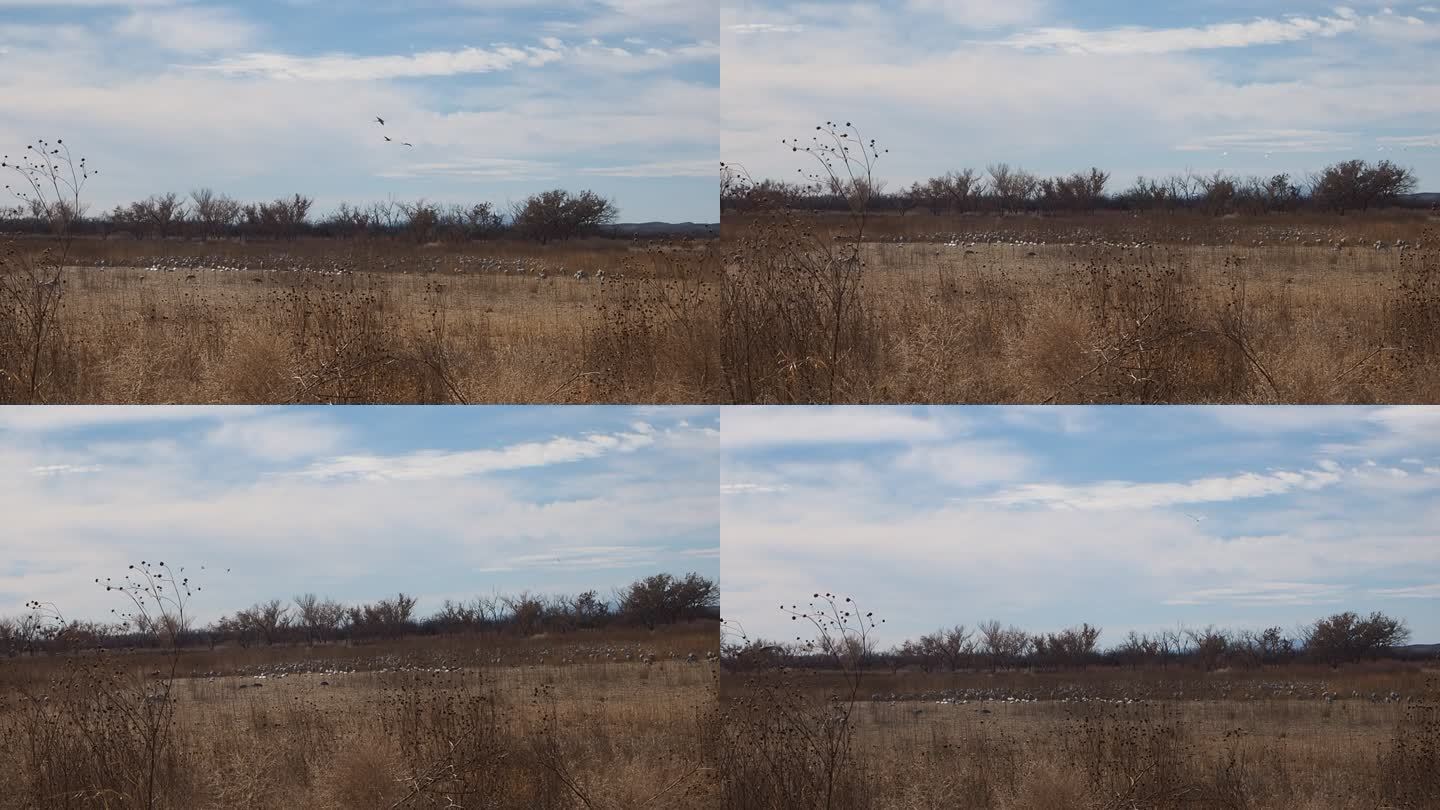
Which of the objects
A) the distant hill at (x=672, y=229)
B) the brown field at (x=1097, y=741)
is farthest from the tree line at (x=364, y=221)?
the brown field at (x=1097, y=741)

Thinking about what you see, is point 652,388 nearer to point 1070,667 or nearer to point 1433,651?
point 1070,667

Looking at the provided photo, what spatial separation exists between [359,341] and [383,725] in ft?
11.2

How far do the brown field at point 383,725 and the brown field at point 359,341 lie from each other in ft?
7.28

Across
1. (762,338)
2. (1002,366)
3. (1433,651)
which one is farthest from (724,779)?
(1433,651)

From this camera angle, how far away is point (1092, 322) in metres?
9.49

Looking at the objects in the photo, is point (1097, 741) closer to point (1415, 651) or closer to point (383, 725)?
point (1415, 651)

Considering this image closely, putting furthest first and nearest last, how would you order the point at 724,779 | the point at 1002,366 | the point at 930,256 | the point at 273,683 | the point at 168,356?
1. the point at 930,256
2. the point at 168,356
3. the point at 1002,366
4. the point at 273,683
5. the point at 724,779

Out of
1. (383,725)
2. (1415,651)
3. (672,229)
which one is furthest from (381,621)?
(1415,651)

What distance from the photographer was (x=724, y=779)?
809cm

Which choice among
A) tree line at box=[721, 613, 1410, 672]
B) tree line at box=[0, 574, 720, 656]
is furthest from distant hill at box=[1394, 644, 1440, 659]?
tree line at box=[0, 574, 720, 656]

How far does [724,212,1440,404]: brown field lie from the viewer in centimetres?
911

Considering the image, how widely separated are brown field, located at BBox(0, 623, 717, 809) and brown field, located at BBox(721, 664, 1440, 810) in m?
0.60

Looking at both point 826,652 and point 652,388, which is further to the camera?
point 652,388

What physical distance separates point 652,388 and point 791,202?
201 cm
